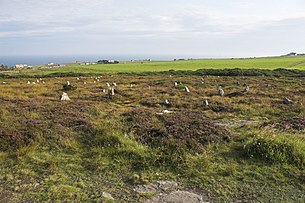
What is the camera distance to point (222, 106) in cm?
1884

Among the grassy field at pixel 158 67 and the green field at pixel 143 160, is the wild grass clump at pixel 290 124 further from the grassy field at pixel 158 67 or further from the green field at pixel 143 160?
the grassy field at pixel 158 67

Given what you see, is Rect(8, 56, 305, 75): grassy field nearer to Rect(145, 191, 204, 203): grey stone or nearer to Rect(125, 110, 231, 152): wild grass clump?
Rect(125, 110, 231, 152): wild grass clump

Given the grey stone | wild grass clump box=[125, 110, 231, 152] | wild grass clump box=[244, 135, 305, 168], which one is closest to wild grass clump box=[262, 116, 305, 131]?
wild grass clump box=[125, 110, 231, 152]

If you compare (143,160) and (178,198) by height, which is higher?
(143,160)

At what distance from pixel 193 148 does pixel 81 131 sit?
4545mm

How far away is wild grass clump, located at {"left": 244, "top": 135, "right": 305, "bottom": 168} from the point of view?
8523mm

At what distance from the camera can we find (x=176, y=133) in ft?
35.3

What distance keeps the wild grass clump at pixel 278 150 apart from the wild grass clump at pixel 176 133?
1541mm

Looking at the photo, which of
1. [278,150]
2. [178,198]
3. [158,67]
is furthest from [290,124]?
[158,67]

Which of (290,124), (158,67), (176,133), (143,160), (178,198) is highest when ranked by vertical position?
(158,67)

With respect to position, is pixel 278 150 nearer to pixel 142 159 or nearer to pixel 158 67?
pixel 142 159

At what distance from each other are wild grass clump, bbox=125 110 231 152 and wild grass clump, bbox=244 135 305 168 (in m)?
1.54

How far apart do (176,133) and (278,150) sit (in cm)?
349

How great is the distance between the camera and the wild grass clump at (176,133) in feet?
32.2
